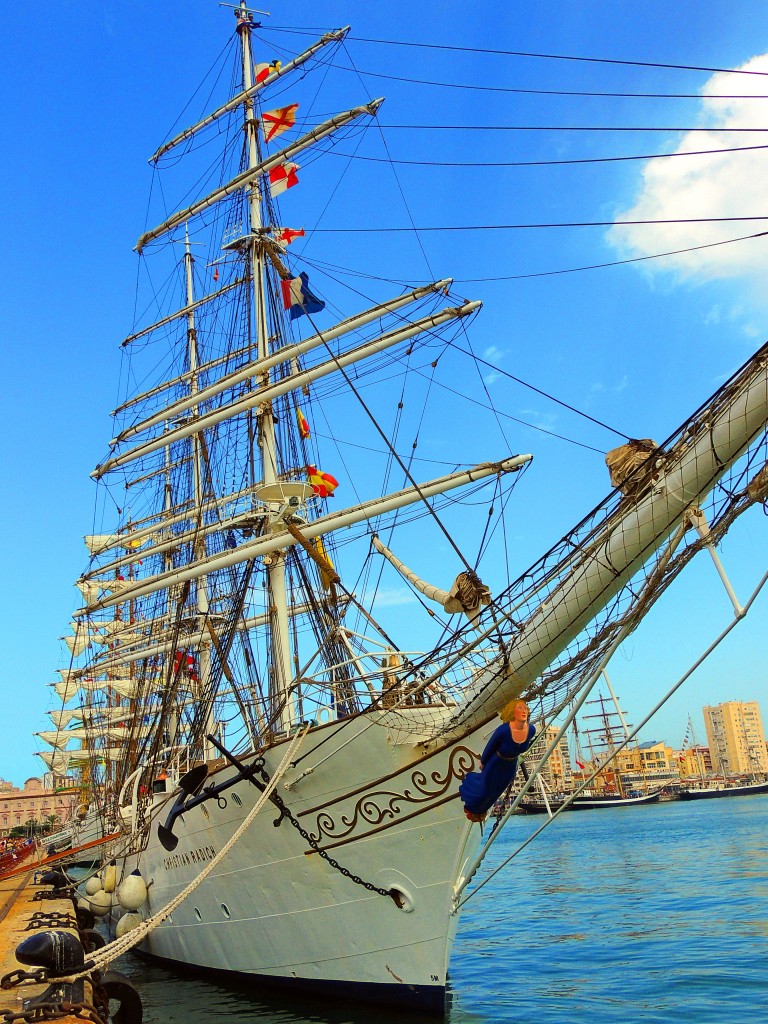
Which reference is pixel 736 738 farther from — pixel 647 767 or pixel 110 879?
pixel 110 879

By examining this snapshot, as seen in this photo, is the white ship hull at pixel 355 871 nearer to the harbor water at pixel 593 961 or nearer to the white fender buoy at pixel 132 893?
the harbor water at pixel 593 961

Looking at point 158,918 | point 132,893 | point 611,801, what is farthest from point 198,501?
point 611,801

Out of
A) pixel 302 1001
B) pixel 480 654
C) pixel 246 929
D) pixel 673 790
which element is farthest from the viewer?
pixel 673 790

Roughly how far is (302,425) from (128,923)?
11216 millimetres

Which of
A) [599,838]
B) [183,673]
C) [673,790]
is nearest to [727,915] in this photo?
[183,673]

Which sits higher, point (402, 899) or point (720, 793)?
point (402, 899)

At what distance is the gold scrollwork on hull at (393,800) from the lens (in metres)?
10.6

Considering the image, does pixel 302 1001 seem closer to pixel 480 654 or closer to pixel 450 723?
pixel 450 723

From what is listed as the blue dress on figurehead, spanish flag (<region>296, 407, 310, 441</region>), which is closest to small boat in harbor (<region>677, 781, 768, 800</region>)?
spanish flag (<region>296, 407, 310, 441</region>)

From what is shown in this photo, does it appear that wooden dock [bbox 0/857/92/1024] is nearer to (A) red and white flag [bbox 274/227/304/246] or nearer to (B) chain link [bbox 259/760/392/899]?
(B) chain link [bbox 259/760/392/899]

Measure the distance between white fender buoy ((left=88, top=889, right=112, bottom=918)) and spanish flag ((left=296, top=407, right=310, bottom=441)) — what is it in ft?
38.0

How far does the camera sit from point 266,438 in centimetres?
1900

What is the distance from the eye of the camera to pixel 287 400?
796 inches

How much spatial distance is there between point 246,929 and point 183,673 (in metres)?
17.2
